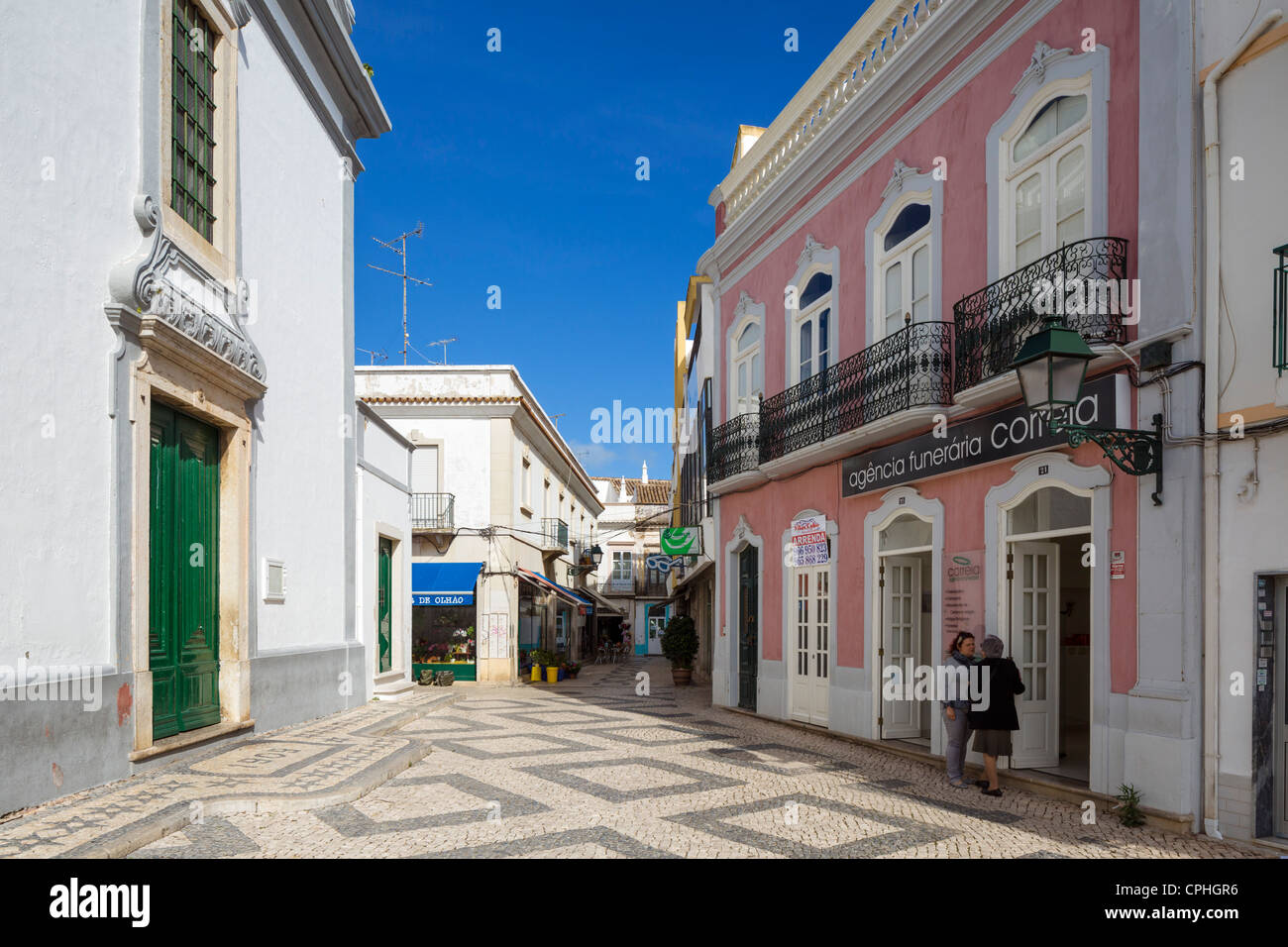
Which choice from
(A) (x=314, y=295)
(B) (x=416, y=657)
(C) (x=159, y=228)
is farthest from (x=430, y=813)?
(B) (x=416, y=657)

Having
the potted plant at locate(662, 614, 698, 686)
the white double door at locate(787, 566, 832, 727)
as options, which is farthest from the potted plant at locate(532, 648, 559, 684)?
the white double door at locate(787, 566, 832, 727)

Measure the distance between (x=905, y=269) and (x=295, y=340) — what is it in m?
7.19

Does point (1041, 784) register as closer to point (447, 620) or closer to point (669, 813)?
point (669, 813)

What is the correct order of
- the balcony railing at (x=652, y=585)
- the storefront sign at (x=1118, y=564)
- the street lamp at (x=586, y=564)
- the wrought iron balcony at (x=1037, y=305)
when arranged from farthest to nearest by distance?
the balcony railing at (x=652, y=585) < the street lamp at (x=586, y=564) < the wrought iron balcony at (x=1037, y=305) < the storefront sign at (x=1118, y=564)

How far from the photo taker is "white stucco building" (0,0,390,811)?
6.18 metres

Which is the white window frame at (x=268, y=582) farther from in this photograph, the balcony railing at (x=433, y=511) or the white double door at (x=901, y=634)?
the balcony railing at (x=433, y=511)

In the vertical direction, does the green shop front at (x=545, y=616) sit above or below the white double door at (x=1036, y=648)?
below

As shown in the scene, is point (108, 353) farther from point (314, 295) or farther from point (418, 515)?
point (418, 515)

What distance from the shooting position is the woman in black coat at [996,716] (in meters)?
8.19

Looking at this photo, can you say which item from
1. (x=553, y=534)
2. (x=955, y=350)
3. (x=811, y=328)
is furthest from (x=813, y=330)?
(x=553, y=534)

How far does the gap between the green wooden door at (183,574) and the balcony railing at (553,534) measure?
711 inches

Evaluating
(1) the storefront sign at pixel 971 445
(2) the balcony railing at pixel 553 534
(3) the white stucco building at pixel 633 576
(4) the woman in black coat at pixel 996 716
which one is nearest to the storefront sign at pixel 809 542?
(1) the storefront sign at pixel 971 445

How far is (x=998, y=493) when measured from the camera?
9.20m

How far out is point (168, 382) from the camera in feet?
26.2
